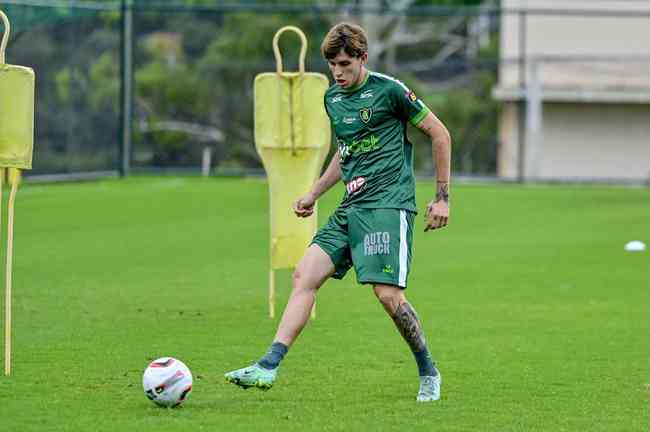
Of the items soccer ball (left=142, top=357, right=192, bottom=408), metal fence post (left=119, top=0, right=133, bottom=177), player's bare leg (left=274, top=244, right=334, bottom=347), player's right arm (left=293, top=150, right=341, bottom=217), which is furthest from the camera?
metal fence post (left=119, top=0, right=133, bottom=177)

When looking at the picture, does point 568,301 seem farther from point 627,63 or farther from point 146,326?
point 627,63

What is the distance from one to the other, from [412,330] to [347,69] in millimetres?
1471

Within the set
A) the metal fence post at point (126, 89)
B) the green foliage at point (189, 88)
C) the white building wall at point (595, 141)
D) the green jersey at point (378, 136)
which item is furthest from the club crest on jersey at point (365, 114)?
the white building wall at point (595, 141)

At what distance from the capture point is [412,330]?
25.0 ft

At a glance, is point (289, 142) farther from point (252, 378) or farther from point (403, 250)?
Result: point (252, 378)

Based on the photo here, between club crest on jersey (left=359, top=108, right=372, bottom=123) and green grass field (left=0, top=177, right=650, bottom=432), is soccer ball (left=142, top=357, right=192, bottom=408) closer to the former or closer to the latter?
green grass field (left=0, top=177, right=650, bottom=432)

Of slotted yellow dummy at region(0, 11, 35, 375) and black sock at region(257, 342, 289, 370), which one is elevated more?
slotted yellow dummy at region(0, 11, 35, 375)

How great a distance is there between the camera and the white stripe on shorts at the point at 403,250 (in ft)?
24.6

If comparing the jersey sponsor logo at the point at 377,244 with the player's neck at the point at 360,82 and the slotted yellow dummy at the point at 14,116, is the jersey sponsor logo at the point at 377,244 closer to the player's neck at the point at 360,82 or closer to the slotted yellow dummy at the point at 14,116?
the player's neck at the point at 360,82

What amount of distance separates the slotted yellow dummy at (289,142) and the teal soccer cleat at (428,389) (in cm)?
303

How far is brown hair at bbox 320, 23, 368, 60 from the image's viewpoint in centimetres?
732

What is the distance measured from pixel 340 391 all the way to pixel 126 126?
74.3 ft

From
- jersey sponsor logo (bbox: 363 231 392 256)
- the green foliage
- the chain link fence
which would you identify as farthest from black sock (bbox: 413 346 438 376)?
the green foliage

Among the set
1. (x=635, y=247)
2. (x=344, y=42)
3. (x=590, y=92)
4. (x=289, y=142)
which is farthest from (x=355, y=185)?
(x=590, y=92)
